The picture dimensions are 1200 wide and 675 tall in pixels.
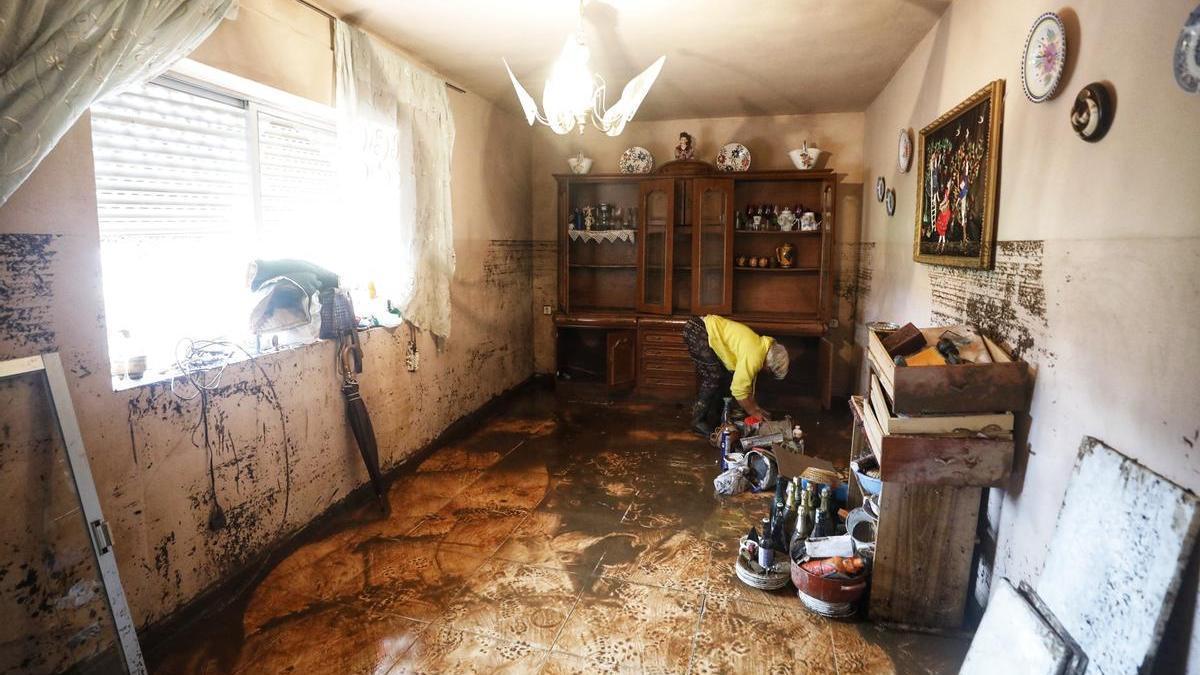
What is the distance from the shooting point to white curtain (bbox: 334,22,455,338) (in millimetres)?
3123

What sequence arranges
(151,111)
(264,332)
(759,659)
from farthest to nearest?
(264,332) < (151,111) < (759,659)

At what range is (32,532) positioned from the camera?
5.77 feet

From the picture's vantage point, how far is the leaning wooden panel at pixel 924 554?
2.14 m

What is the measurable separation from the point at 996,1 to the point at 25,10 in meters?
3.19

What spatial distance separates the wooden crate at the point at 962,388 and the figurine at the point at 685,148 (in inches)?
144

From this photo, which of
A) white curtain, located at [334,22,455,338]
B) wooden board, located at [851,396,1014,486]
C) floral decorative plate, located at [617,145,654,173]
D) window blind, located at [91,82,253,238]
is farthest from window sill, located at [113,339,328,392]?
floral decorative plate, located at [617,145,654,173]

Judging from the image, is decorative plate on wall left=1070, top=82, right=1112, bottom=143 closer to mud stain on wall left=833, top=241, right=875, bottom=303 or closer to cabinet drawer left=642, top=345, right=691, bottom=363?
mud stain on wall left=833, top=241, right=875, bottom=303

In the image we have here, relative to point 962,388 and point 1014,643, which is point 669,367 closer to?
point 962,388

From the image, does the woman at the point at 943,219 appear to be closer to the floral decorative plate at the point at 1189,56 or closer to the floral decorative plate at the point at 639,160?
the floral decorative plate at the point at 1189,56

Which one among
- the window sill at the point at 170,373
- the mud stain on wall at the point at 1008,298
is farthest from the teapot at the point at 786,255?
the window sill at the point at 170,373

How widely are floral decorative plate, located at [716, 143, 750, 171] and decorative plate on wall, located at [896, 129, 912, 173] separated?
1573 mm

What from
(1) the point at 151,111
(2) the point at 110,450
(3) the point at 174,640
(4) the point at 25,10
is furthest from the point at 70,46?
(3) the point at 174,640

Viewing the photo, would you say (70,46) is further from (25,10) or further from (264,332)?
(264,332)

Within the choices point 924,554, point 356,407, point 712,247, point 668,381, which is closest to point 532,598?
point 356,407
